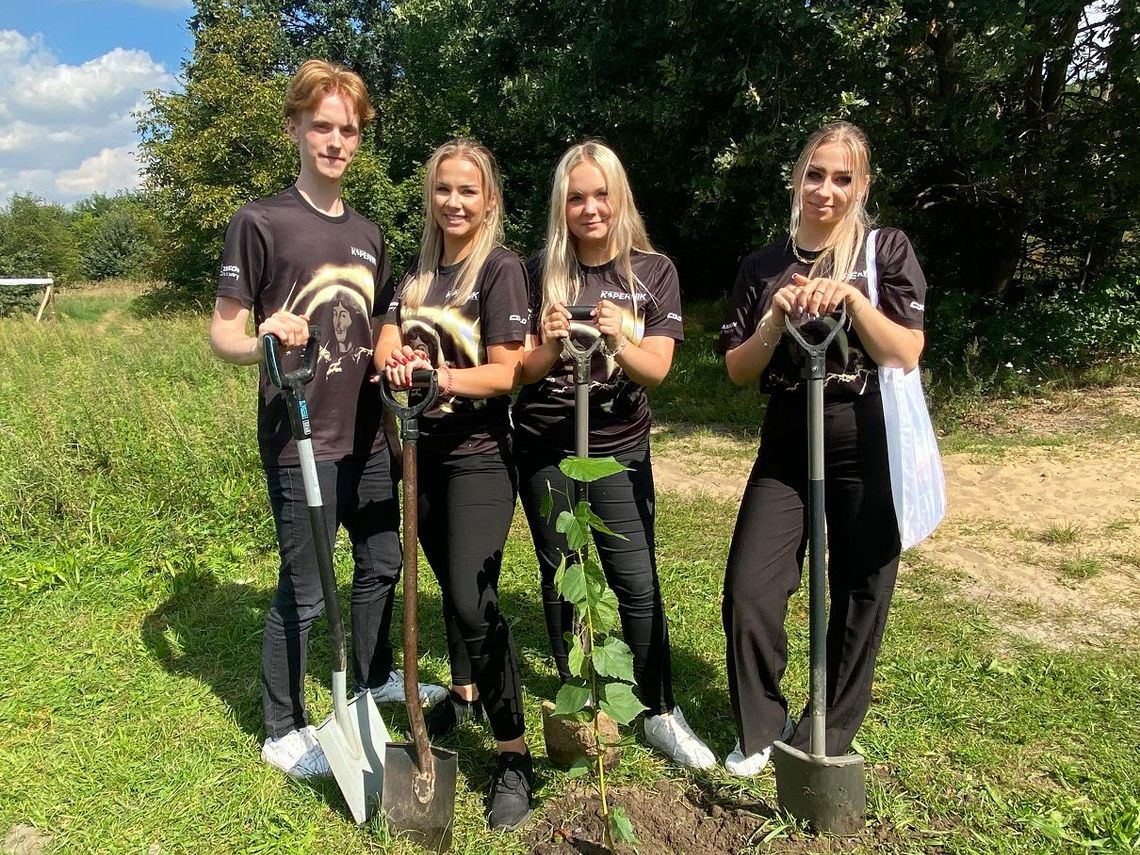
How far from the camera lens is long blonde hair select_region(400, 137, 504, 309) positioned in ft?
7.93

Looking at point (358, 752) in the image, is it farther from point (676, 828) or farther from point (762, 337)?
point (762, 337)

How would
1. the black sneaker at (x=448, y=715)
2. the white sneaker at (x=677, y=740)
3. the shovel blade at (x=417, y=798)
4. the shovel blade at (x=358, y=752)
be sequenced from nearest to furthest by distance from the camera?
the shovel blade at (x=417, y=798) → the shovel blade at (x=358, y=752) → the white sneaker at (x=677, y=740) → the black sneaker at (x=448, y=715)

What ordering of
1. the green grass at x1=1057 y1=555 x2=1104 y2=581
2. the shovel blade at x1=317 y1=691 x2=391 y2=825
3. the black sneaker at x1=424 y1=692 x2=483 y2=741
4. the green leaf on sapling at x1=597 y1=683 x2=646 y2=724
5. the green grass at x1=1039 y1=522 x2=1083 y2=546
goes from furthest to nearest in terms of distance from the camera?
the green grass at x1=1039 y1=522 x2=1083 y2=546 < the green grass at x1=1057 y1=555 x2=1104 y2=581 < the black sneaker at x1=424 y1=692 x2=483 y2=741 < the shovel blade at x1=317 y1=691 x2=391 y2=825 < the green leaf on sapling at x1=597 y1=683 x2=646 y2=724

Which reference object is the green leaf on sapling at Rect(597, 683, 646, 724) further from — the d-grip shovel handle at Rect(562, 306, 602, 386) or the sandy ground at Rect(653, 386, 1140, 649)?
the sandy ground at Rect(653, 386, 1140, 649)

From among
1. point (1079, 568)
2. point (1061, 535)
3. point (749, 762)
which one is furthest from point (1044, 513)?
point (749, 762)

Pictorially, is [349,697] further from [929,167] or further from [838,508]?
[929,167]

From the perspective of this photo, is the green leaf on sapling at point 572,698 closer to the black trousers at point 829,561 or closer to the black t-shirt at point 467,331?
the black trousers at point 829,561

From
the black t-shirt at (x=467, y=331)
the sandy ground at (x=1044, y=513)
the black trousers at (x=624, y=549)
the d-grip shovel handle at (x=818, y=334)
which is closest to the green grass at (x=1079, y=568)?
the sandy ground at (x=1044, y=513)

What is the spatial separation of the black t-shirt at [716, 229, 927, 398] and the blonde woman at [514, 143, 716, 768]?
23 cm

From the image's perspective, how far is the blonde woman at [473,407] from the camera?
2.39 meters

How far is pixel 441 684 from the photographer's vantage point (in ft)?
10.9

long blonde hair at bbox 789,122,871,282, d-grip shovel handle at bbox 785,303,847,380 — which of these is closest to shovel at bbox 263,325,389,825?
d-grip shovel handle at bbox 785,303,847,380

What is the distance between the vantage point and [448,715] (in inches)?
115

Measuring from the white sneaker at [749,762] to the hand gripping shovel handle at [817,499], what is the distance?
0.29 meters
